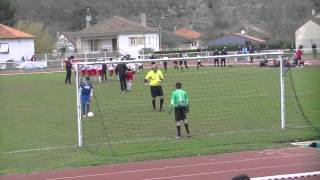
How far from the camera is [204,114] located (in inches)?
802

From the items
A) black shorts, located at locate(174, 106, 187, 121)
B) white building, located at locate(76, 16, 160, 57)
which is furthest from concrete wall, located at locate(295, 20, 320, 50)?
black shorts, located at locate(174, 106, 187, 121)

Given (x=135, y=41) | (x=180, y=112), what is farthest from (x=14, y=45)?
(x=180, y=112)

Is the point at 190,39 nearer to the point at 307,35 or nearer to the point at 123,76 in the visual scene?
the point at 307,35

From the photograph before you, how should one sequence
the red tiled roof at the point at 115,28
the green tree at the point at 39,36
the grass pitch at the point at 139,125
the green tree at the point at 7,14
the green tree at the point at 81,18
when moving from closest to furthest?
the grass pitch at the point at 139,125 < the green tree at the point at 7,14 < the green tree at the point at 39,36 < the red tiled roof at the point at 115,28 < the green tree at the point at 81,18

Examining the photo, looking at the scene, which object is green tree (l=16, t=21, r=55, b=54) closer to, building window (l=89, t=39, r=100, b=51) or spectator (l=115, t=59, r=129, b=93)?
building window (l=89, t=39, r=100, b=51)

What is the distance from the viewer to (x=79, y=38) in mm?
88375

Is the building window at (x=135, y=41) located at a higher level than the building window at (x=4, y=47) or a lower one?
higher


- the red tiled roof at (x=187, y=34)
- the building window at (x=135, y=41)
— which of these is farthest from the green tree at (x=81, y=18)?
the building window at (x=135, y=41)

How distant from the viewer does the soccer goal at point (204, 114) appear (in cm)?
1576

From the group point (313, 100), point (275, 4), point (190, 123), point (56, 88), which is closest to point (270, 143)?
point (190, 123)

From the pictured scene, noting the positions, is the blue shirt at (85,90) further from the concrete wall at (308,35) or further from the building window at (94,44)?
the building window at (94,44)

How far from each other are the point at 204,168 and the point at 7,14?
70.0 metres

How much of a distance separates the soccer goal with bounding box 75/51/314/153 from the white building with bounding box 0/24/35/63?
38458mm

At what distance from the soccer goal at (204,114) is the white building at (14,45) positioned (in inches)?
1514
